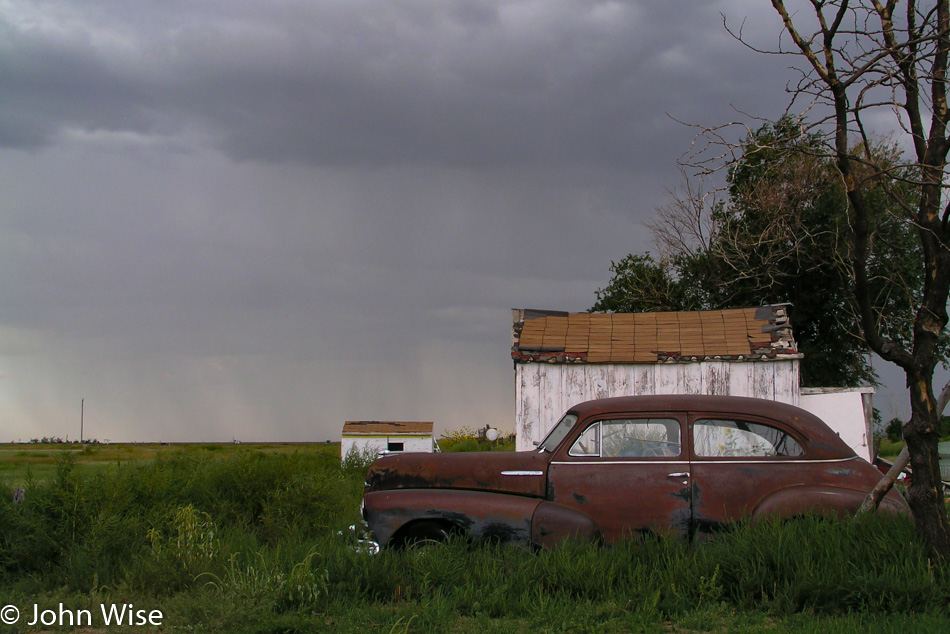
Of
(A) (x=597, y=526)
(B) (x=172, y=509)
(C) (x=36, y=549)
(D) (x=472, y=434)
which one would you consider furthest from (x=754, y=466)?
(D) (x=472, y=434)

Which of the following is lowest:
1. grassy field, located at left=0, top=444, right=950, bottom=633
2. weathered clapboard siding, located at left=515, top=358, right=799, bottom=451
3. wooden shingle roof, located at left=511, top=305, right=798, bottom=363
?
grassy field, located at left=0, top=444, right=950, bottom=633

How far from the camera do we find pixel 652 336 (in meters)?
15.5

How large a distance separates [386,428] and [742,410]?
13.8 m

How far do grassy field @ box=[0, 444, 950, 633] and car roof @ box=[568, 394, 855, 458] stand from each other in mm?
809

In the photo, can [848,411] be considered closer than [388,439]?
Yes

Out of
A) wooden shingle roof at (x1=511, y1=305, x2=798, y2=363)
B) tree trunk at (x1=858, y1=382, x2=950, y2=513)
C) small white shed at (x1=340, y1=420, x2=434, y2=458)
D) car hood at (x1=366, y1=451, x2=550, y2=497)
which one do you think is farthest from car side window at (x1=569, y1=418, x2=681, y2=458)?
small white shed at (x1=340, y1=420, x2=434, y2=458)

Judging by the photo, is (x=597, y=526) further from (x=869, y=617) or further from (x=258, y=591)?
(x=258, y=591)

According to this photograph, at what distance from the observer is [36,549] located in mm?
6922

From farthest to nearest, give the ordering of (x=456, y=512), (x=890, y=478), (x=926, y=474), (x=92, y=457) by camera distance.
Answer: (x=92, y=457)
(x=456, y=512)
(x=890, y=478)
(x=926, y=474)

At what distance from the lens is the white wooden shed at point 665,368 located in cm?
1431

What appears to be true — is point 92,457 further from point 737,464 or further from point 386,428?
point 737,464

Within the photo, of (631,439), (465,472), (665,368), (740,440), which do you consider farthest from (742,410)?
(665,368)

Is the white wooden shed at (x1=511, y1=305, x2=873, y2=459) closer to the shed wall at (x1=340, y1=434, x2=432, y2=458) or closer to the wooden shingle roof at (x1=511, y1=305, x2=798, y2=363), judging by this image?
the wooden shingle roof at (x1=511, y1=305, x2=798, y2=363)

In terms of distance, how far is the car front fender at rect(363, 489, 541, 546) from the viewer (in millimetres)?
6613
